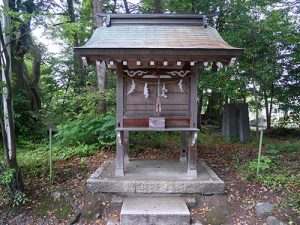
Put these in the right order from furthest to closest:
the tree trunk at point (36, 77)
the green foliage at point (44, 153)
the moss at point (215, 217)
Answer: the tree trunk at point (36, 77)
the green foliage at point (44, 153)
the moss at point (215, 217)

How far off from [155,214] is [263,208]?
6.18 ft

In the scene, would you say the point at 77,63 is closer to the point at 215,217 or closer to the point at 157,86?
the point at 157,86

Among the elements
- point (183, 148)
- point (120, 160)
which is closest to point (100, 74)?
point (183, 148)

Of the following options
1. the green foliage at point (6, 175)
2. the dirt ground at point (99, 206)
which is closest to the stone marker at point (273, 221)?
the dirt ground at point (99, 206)

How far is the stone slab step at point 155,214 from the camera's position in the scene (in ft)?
14.3

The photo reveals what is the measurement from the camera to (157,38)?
539 cm

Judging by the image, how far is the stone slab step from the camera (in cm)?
434

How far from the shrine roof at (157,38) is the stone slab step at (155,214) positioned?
8.77 feet

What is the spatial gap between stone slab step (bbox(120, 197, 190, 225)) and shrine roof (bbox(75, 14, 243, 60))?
2.67 metres

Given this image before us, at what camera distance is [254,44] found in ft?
29.9

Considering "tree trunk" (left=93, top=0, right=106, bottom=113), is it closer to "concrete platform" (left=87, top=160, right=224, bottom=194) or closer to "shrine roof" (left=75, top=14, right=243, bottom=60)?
"shrine roof" (left=75, top=14, right=243, bottom=60)

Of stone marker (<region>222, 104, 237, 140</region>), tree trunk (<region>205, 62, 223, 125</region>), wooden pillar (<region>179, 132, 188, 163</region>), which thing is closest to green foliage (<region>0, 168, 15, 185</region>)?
wooden pillar (<region>179, 132, 188, 163</region>)

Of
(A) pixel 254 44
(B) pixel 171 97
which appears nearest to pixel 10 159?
(B) pixel 171 97

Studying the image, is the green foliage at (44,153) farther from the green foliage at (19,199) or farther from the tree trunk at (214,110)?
the tree trunk at (214,110)
